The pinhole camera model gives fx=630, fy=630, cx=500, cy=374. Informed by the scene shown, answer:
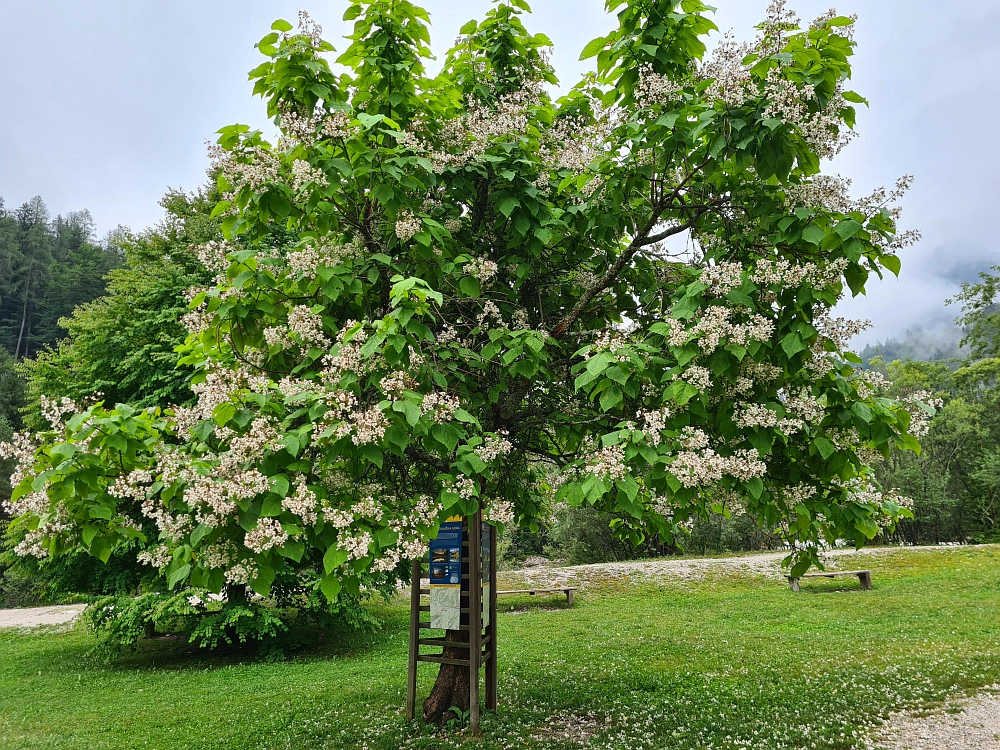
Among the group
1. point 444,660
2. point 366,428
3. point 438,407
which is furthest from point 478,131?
point 444,660

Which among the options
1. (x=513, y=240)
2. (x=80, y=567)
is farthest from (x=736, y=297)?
(x=80, y=567)

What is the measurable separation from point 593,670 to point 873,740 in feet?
13.6

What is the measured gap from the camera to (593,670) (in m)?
9.46

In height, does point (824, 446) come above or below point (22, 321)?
below

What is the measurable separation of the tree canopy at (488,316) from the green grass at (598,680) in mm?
2809

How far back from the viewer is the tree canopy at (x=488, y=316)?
12.6ft

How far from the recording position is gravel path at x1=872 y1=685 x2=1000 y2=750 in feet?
19.5

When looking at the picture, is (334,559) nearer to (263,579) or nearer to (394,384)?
(263,579)

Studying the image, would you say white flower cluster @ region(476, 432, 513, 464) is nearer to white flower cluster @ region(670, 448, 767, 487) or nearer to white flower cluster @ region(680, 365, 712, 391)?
white flower cluster @ region(670, 448, 767, 487)

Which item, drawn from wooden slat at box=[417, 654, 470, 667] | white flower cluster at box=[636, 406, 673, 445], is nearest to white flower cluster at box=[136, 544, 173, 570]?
white flower cluster at box=[636, 406, 673, 445]

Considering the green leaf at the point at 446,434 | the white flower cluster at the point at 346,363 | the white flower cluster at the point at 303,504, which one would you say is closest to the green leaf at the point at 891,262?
the green leaf at the point at 446,434

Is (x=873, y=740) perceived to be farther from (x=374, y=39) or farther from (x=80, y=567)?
(x=80, y=567)

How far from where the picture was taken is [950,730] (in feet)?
20.8

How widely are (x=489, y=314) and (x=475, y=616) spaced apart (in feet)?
10.1
